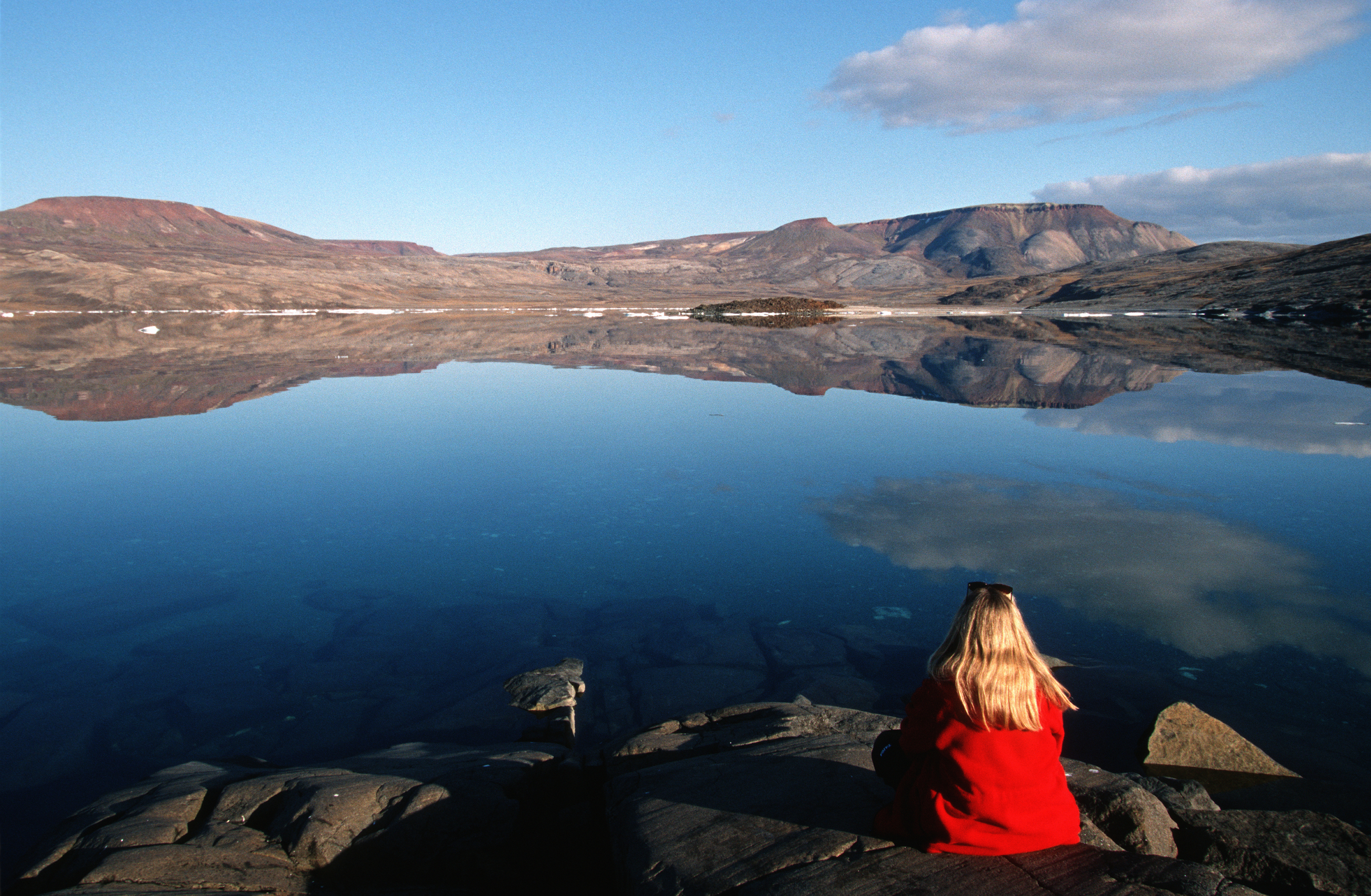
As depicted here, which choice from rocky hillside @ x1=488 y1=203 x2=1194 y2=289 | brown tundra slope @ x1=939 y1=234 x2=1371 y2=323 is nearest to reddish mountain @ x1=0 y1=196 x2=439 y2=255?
rocky hillside @ x1=488 y1=203 x2=1194 y2=289

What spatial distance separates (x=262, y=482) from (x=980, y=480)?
407 inches

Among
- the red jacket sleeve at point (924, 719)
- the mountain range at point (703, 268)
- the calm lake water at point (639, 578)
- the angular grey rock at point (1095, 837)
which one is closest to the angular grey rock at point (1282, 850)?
the angular grey rock at point (1095, 837)

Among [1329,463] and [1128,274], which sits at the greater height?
[1128,274]

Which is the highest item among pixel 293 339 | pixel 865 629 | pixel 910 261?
pixel 910 261

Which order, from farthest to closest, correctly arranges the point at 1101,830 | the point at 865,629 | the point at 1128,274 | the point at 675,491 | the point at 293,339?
the point at 1128,274, the point at 293,339, the point at 675,491, the point at 865,629, the point at 1101,830

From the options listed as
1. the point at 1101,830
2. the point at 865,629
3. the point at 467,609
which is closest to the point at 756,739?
the point at 1101,830

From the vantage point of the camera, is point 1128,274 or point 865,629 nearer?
point 865,629

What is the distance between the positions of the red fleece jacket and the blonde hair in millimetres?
59

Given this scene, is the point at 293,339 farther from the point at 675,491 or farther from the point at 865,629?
the point at 865,629

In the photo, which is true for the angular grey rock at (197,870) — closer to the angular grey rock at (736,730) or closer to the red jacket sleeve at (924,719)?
the angular grey rock at (736,730)

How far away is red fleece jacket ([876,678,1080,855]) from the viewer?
10.4 feet

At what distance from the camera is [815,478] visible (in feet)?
37.2

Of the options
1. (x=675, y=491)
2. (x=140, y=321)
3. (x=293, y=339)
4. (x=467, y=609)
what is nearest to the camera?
(x=467, y=609)

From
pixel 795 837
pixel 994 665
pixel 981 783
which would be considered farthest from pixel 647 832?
pixel 994 665
